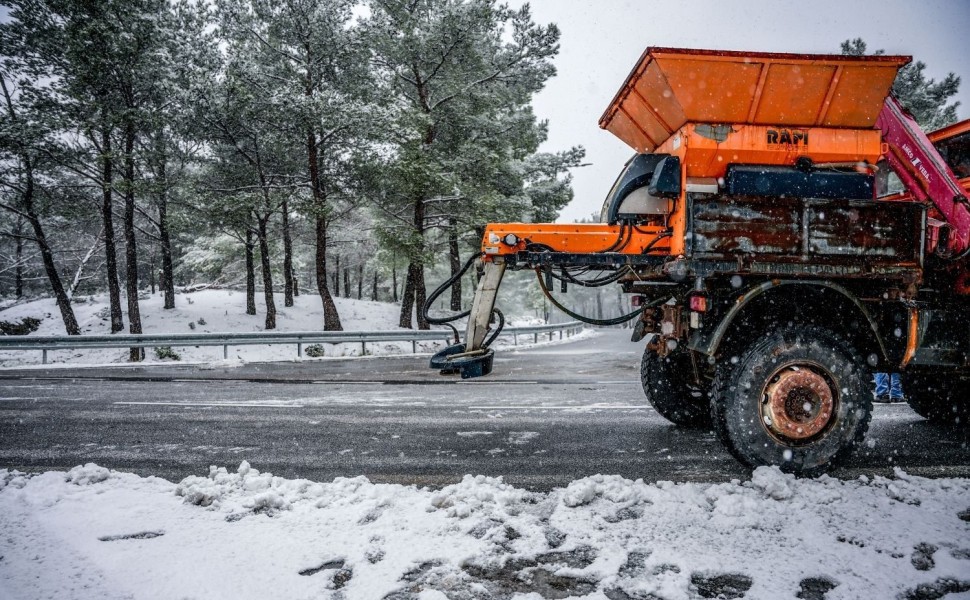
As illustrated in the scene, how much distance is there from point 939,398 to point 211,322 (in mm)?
23299

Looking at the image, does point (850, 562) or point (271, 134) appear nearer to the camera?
point (850, 562)

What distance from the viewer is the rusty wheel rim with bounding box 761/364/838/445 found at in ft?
11.6

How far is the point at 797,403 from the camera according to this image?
11.6 ft

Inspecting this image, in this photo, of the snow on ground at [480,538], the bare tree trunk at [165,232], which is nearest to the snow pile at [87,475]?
the snow on ground at [480,538]

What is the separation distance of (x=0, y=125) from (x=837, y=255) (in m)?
19.2

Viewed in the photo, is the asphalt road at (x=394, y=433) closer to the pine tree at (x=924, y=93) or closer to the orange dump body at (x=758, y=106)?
→ the orange dump body at (x=758, y=106)

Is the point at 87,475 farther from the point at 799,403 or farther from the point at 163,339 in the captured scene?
the point at 163,339

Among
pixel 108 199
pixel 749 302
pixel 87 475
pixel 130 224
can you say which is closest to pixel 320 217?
pixel 130 224

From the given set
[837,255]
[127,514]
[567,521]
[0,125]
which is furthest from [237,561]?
[0,125]

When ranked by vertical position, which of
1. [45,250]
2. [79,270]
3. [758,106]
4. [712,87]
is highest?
[45,250]

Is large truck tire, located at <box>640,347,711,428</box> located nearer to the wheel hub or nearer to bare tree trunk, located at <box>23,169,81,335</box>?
the wheel hub

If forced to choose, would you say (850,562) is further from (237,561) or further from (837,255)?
(237,561)

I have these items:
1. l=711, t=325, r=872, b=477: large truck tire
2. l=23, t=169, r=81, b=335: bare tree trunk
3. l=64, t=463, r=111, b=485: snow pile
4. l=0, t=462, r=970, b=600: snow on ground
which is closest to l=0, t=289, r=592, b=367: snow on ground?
l=23, t=169, r=81, b=335: bare tree trunk

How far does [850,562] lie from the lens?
2332mm
